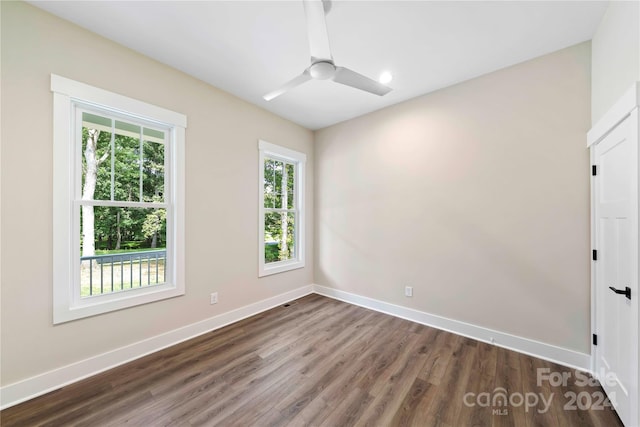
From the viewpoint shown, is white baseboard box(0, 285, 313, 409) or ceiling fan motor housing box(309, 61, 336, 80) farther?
white baseboard box(0, 285, 313, 409)

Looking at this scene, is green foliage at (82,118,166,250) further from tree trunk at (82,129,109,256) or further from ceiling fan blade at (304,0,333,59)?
ceiling fan blade at (304,0,333,59)

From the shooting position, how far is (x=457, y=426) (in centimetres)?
160

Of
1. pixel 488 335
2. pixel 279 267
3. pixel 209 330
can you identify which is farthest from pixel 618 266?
pixel 209 330

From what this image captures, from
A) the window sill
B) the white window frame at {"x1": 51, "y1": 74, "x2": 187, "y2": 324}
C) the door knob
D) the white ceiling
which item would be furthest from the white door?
the white window frame at {"x1": 51, "y1": 74, "x2": 187, "y2": 324}

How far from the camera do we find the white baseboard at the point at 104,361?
1.78m

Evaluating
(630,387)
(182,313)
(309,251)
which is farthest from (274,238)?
(630,387)

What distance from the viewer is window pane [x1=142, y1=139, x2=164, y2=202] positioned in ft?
8.46

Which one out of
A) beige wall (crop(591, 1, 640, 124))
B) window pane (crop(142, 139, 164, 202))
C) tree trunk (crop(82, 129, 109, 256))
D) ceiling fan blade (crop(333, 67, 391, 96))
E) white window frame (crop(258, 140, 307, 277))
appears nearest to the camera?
beige wall (crop(591, 1, 640, 124))

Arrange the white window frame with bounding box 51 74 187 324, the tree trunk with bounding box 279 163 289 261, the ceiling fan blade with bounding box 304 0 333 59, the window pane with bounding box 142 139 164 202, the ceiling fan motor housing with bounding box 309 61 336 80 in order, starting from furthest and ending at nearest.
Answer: the tree trunk with bounding box 279 163 289 261
the window pane with bounding box 142 139 164 202
the white window frame with bounding box 51 74 187 324
the ceiling fan motor housing with bounding box 309 61 336 80
the ceiling fan blade with bounding box 304 0 333 59

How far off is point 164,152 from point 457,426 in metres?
3.51

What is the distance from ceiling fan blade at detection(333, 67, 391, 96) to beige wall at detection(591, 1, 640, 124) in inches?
56.9

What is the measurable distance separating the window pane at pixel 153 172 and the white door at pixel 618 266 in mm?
3783

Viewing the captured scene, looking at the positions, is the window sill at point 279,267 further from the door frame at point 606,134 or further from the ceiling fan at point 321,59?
the door frame at point 606,134

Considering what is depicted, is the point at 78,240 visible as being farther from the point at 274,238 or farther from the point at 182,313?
the point at 274,238
